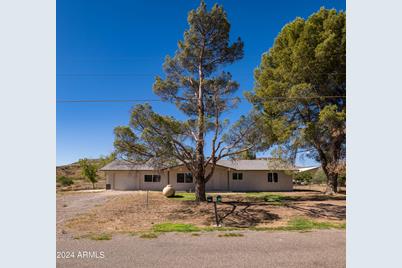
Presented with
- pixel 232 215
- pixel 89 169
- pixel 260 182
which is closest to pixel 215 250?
pixel 232 215

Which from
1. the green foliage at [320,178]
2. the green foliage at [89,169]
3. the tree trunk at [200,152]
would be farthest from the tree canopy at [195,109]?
the green foliage at [320,178]

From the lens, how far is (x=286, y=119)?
1900 cm

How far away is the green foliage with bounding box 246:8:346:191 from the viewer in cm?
1658

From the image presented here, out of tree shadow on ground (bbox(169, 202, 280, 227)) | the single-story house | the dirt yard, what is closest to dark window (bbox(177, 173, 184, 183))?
the single-story house

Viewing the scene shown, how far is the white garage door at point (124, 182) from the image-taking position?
81.2 ft

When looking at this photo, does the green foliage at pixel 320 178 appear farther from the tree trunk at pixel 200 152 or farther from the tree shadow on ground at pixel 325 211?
the tree trunk at pixel 200 152

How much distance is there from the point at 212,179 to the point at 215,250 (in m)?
18.6

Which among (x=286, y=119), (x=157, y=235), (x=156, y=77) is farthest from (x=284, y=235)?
(x=286, y=119)

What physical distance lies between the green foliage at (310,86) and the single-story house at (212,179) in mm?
6584

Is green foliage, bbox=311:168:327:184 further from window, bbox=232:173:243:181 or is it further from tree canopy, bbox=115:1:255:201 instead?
tree canopy, bbox=115:1:255:201

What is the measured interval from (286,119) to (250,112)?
6552 mm

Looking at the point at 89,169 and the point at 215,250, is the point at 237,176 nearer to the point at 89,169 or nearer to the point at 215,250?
the point at 89,169

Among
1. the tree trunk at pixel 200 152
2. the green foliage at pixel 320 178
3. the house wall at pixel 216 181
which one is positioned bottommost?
the green foliage at pixel 320 178

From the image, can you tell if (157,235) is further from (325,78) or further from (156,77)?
(325,78)
